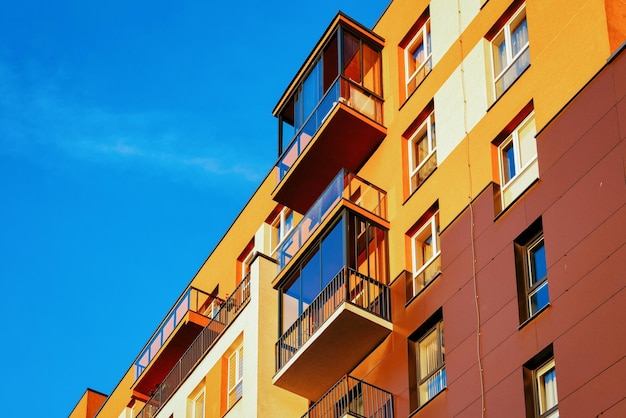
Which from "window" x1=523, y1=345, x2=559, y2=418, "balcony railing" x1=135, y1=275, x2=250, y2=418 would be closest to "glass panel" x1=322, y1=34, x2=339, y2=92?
→ "balcony railing" x1=135, y1=275, x2=250, y2=418

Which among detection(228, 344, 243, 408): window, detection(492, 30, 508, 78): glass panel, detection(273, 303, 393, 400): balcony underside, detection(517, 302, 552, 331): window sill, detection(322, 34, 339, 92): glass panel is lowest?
detection(517, 302, 552, 331): window sill

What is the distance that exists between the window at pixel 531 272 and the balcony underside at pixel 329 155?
847 centimetres

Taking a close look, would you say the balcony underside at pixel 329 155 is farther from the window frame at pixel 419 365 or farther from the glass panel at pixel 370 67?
the window frame at pixel 419 365

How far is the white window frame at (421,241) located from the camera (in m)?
28.8

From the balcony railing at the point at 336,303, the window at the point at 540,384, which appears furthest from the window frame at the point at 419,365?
the window at the point at 540,384

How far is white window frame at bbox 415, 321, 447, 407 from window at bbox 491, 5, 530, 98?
5.08 m

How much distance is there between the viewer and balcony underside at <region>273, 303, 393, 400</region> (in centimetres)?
2886

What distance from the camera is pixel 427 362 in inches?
1078

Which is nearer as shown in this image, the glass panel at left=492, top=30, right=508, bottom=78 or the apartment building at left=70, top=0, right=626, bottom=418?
the apartment building at left=70, top=0, right=626, bottom=418

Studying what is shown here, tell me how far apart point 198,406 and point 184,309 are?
559 cm

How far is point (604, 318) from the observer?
21578 millimetres

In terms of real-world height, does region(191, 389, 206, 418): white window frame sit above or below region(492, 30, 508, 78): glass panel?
below

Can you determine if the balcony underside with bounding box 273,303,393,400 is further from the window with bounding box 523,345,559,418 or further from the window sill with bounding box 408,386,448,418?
the window with bounding box 523,345,559,418

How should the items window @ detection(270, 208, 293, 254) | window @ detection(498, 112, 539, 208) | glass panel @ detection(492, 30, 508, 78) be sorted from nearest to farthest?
window @ detection(498, 112, 539, 208), glass panel @ detection(492, 30, 508, 78), window @ detection(270, 208, 293, 254)
